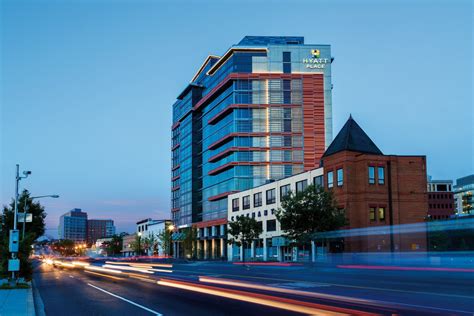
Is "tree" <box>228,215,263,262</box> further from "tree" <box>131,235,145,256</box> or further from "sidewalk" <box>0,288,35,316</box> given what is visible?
"tree" <box>131,235,145,256</box>

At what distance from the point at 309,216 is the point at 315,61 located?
59.9 m

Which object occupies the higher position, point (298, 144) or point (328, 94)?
point (328, 94)

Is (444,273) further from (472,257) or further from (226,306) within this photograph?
(226,306)

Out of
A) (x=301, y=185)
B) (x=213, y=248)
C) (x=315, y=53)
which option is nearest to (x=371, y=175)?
(x=301, y=185)

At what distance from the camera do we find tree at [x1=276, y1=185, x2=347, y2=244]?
55.2 meters

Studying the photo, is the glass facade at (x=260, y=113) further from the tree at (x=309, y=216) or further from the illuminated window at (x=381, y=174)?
the tree at (x=309, y=216)

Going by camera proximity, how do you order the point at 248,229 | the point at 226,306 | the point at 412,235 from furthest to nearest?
the point at 248,229
the point at 412,235
the point at 226,306

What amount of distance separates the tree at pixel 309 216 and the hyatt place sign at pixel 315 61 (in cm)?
5666

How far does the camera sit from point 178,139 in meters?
146

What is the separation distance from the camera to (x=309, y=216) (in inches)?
2176

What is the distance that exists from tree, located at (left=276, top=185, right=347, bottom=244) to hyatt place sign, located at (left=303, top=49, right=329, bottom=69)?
186 feet

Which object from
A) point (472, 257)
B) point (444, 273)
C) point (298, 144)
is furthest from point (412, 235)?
point (298, 144)

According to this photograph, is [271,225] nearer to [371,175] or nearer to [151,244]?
[371,175]

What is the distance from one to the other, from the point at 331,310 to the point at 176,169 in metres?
134
